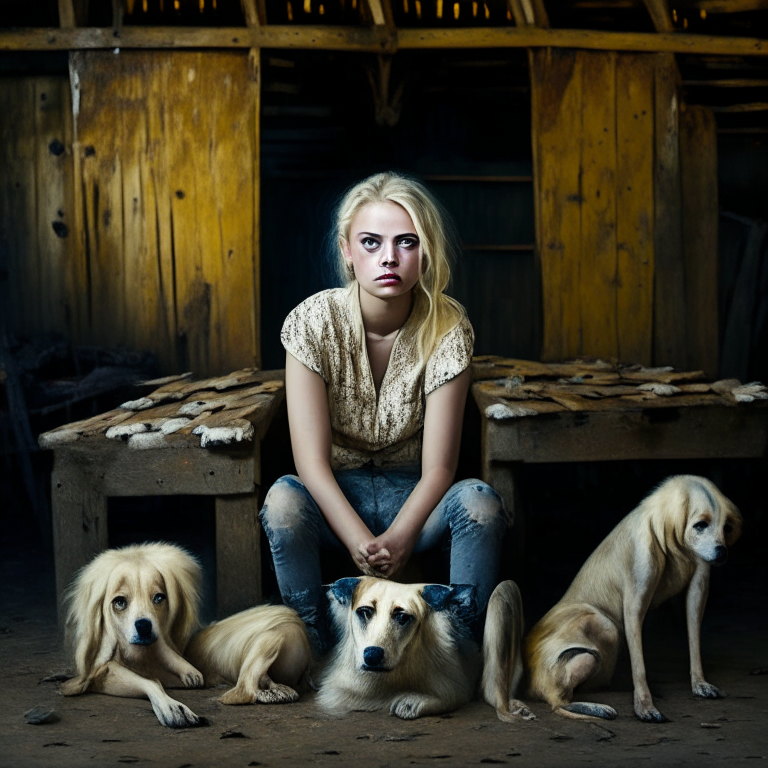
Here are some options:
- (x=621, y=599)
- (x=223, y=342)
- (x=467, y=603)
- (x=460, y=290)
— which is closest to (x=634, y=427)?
(x=621, y=599)

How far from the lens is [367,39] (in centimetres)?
557

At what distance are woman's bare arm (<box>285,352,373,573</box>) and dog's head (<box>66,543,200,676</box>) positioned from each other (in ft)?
1.68

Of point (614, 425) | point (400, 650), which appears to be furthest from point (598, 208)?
point (400, 650)

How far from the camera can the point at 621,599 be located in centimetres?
350

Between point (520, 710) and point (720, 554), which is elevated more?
point (720, 554)

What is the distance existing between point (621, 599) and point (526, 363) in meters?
1.91

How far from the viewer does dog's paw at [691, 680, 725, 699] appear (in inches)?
135

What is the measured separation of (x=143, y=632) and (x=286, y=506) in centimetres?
62

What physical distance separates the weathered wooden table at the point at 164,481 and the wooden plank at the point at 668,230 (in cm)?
277

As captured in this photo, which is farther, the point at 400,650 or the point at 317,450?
the point at 317,450

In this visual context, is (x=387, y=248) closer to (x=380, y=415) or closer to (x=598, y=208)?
(x=380, y=415)

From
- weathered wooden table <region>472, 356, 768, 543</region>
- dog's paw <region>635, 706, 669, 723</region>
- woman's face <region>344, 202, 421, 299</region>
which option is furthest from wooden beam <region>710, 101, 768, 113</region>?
dog's paw <region>635, 706, 669, 723</region>

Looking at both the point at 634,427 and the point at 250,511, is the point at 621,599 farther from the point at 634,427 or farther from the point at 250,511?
the point at 250,511

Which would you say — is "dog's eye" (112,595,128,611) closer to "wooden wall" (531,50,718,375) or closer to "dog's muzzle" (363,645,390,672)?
"dog's muzzle" (363,645,390,672)
